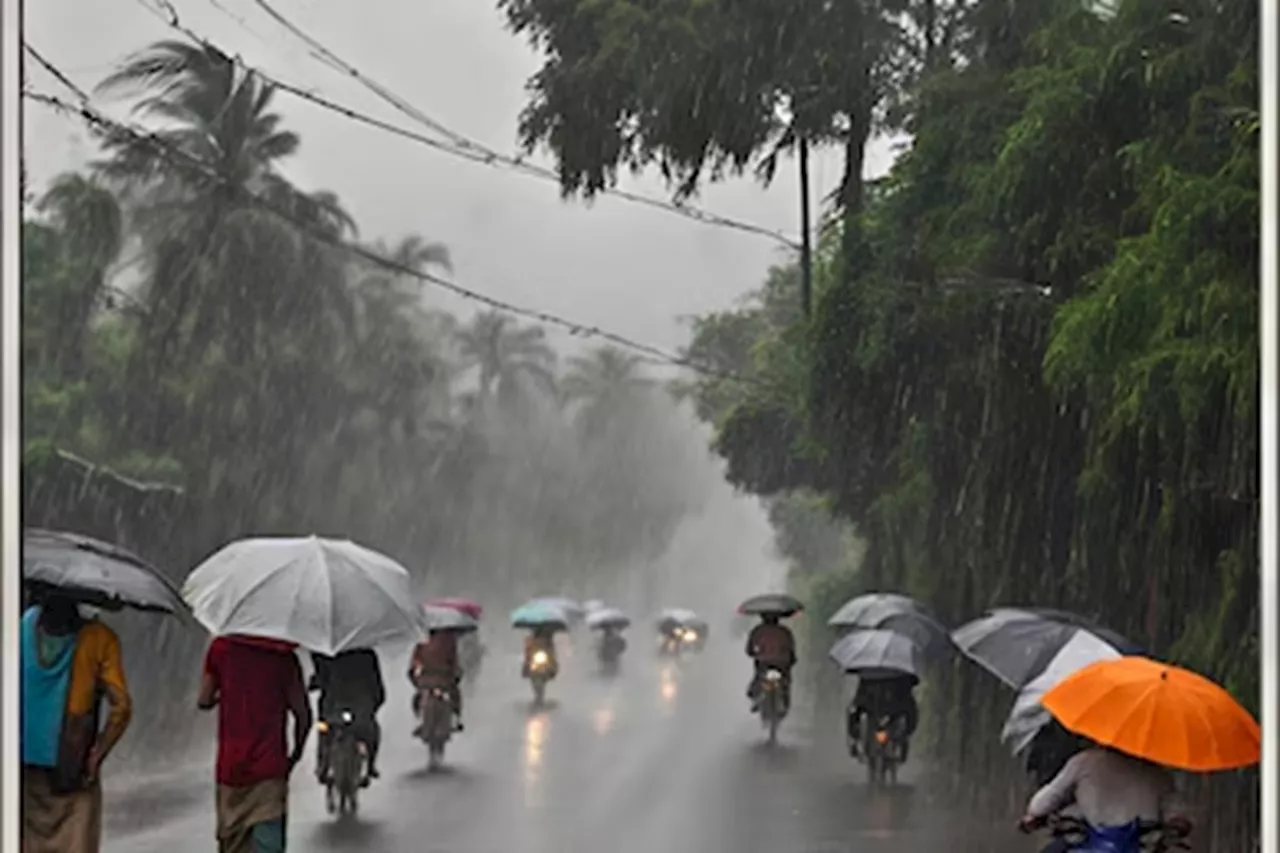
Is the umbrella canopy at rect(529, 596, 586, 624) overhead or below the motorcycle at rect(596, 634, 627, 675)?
overhead

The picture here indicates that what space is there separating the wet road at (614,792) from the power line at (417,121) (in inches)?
113

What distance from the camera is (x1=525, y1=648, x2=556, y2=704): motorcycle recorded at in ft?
43.5

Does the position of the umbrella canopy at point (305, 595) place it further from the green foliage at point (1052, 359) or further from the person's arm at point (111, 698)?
the green foliage at point (1052, 359)

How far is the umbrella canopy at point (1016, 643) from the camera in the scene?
23.9 ft

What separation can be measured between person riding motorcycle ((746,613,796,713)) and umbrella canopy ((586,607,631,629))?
7.37ft

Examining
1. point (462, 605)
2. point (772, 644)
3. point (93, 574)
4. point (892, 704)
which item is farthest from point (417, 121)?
point (93, 574)

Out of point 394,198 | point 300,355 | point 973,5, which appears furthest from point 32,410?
point 973,5

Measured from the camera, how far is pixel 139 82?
41.2 ft

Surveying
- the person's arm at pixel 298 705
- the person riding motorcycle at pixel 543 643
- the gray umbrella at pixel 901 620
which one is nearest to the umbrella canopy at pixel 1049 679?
the person's arm at pixel 298 705

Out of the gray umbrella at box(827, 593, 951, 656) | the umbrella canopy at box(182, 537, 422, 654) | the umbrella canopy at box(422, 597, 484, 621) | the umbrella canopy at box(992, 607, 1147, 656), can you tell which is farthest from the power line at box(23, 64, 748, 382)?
the umbrella canopy at box(182, 537, 422, 654)

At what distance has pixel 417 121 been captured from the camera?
40.0 feet

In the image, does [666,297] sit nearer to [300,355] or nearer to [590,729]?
[590,729]

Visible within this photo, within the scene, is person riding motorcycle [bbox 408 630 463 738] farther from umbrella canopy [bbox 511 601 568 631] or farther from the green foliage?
the green foliage

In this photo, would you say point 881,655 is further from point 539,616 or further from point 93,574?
point 93,574
